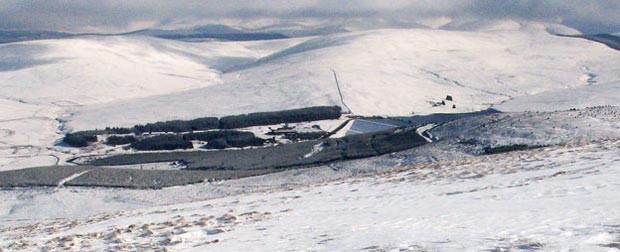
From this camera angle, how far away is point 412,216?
928 cm

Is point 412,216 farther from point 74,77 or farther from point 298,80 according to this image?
point 74,77

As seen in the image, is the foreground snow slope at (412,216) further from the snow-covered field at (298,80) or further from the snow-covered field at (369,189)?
the snow-covered field at (298,80)

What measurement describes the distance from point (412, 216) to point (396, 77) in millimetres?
45086

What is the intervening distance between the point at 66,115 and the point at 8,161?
17.1 meters

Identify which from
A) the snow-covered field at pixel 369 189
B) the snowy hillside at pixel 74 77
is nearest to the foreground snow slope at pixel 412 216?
the snow-covered field at pixel 369 189

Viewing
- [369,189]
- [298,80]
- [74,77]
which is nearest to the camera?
[369,189]

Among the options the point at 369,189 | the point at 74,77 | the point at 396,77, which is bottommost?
the point at 369,189

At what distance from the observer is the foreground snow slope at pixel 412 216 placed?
7562 mm

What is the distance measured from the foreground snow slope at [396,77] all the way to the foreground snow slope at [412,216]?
1040 inches

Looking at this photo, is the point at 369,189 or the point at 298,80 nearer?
the point at 369,189

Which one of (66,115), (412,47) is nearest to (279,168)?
(66,115)

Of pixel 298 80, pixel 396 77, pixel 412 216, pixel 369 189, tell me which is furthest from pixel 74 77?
pixel 412 216

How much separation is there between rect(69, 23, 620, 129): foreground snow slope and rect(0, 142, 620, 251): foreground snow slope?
26422 millimetres

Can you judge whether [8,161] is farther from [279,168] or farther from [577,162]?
[577,162]
